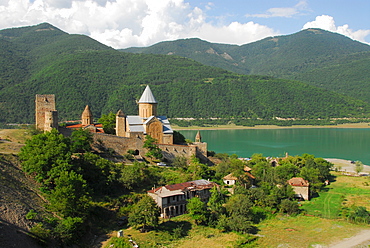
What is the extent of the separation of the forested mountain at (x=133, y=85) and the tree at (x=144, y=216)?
61.4 m

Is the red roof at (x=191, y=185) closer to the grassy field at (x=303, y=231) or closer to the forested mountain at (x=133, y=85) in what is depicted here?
the grassy field at (x=303, y=231)

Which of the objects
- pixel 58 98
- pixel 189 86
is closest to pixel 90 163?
pixel 58 98

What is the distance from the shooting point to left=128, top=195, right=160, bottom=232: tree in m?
18.3

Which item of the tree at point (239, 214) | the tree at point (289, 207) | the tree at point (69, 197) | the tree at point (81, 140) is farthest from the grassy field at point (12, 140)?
the tree at point (289, 207)

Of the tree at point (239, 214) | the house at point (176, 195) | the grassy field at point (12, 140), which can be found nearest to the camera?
the tree at point (239, 214)

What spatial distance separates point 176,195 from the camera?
21.2m

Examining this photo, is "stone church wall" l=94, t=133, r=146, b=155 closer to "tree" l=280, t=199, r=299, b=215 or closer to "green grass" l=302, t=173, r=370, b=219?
"tree" l=280, t=199, r=299, b=215

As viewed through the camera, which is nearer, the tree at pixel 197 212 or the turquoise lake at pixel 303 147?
the tree at pixel 197 212

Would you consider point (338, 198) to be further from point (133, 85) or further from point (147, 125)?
point (133, 85)

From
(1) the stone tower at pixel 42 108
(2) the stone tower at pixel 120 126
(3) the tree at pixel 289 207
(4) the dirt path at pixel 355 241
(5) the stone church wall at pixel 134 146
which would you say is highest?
(1) the stone tower at pixel 42 108

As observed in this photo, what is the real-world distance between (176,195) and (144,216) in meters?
3.21

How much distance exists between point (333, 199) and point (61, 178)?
1808cm

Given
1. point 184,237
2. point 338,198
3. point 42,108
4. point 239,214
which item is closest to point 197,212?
point 184,237

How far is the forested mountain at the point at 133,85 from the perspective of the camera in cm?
9075
